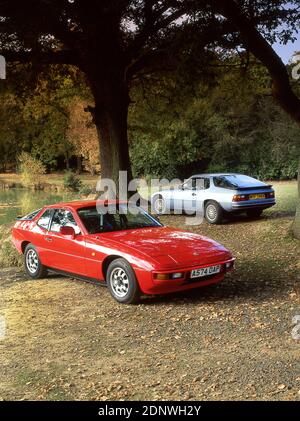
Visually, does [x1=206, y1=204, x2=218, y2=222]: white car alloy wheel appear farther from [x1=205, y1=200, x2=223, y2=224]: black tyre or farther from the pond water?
the pond water

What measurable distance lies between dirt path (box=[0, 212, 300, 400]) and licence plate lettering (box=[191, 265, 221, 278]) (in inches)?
17.4

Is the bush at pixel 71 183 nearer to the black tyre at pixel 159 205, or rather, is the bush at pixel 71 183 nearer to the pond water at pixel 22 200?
the pond water at pixel 22 200

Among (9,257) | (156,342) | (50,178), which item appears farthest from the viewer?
(50,178)

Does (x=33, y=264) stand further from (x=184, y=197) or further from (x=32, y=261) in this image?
(x=184, y=197)

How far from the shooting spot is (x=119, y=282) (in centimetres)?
772

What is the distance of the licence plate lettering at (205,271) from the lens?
291 inches

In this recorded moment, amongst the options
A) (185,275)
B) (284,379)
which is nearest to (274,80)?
(185,275)

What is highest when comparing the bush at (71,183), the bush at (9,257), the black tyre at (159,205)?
the bush at (71,183)

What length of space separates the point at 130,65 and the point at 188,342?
481 inches

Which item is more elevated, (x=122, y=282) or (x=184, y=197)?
(x=184, y=197)

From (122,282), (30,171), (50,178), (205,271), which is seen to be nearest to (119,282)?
(122,282)

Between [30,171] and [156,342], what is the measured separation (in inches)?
1300

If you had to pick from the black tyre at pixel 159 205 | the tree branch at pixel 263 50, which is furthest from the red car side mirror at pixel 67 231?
the black tyre at pixel 159 205

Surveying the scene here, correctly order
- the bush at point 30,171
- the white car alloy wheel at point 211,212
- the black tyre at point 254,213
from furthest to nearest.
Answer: the bush at point 30,171, the black tyre at point 254,213, the white car alloy wheel at point 211,212
